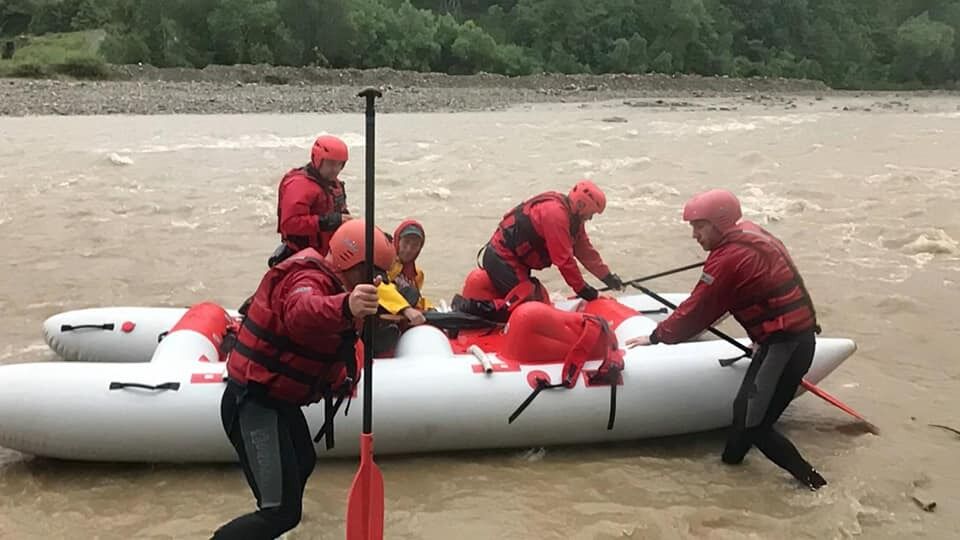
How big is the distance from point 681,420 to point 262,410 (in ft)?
6.61

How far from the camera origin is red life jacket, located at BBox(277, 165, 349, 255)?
468 cm

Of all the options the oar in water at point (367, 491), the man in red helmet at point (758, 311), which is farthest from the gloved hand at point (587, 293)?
the oar in water at point (367, 491)

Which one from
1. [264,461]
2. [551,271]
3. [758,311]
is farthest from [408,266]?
[551,271]

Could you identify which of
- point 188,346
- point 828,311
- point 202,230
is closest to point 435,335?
point 188,346

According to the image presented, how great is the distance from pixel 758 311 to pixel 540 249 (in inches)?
56.7

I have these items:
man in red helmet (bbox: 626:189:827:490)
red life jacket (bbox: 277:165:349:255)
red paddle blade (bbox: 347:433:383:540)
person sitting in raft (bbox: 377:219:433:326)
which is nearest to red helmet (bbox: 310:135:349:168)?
red life jacket (bbox: 277:165:349:255)

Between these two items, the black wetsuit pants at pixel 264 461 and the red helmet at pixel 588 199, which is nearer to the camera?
the black wetsuit pants at pixel 264 461

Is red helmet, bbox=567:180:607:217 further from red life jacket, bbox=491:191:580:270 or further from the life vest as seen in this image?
the life vest

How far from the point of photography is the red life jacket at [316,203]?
468cm

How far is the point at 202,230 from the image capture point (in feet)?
28.2

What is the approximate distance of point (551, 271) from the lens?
7414mm

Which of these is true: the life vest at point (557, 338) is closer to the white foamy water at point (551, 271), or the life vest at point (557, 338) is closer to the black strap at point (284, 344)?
the white foamy water at point (551, 271)

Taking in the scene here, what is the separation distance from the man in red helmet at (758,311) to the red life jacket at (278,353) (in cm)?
156

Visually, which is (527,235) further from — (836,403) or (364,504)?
(364,504)
